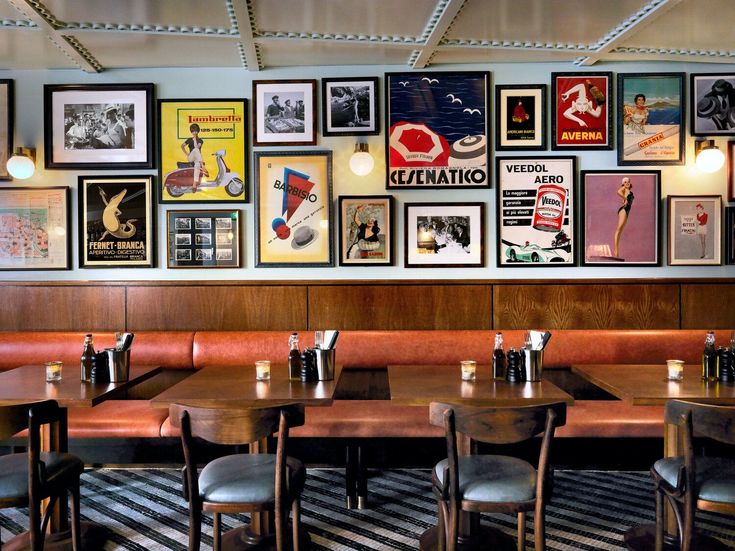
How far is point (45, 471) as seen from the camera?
2.48 meters

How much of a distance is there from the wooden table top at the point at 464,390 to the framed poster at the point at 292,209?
1.62m

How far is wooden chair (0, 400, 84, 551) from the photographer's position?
2.28 meters

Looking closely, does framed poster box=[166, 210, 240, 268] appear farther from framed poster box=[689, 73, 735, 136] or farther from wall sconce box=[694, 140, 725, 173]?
framed poster box=[689, 73, 735, 136]

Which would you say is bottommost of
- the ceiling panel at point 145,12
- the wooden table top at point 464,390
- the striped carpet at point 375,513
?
the striped carpet at point 375,513

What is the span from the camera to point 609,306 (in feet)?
14.7

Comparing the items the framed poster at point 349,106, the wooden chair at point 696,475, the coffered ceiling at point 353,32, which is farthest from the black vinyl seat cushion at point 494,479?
the framed poster at point 349,106

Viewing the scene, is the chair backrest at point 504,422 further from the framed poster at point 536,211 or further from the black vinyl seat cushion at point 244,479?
the framed poster at point 536,211

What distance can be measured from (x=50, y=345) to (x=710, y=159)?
5.31 metres

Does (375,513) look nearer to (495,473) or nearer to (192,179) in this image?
(495,473)

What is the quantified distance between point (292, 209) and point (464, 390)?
93.0 inches

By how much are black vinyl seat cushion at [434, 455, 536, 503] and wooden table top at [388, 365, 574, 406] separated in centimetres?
27

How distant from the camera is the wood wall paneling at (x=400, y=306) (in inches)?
178

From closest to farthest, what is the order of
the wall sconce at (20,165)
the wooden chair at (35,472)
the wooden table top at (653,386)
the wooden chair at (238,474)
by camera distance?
1. the wooden chair at (238,474)
2. the wooden chair at (35,472)
3. the wooden table top at (653,386)
4. the wall sconce at (20,165)

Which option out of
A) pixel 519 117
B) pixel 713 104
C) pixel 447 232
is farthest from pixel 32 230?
pixel 713 104
